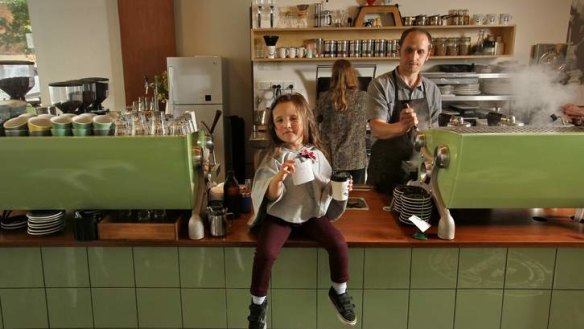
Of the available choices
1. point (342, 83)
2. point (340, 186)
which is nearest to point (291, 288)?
point (340, 186)

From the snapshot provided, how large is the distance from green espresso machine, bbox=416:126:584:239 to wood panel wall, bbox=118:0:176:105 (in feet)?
14.4

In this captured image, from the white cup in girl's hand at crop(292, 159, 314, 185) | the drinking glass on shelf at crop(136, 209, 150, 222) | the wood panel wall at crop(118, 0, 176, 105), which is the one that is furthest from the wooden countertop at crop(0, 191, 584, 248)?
the wood panel wall at crop(118, 0, 176, 105)

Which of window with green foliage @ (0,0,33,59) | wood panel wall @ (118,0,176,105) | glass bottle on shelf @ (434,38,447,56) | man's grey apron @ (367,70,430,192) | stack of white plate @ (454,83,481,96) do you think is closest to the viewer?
man's grey apron @ (367,70,430,192)

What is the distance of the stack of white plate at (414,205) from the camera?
1839mm

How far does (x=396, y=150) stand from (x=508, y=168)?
0.72 meters

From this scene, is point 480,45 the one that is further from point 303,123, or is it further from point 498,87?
point 303,123

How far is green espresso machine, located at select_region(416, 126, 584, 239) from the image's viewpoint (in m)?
1.64

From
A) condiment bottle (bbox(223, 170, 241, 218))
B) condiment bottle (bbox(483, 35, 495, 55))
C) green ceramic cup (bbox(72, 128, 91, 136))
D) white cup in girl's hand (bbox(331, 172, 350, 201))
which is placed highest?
condiment bottle (bbox(483, 35, 495, 55))

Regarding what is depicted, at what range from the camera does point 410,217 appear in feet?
6.02

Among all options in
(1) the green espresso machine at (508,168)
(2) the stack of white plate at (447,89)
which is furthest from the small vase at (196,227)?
(2) the stack of white plate at (447,89)

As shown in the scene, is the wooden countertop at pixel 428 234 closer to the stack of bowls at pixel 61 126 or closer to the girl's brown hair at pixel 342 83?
the stack of bowls at pixel 61 126

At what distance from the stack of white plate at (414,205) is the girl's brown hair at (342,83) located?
138cm

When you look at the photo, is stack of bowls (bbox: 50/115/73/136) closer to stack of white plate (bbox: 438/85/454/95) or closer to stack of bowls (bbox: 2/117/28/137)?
stack of bowls (bbox: 2/117/28/137)

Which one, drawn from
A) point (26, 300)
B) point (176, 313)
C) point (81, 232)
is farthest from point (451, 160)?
point (26, 300)
